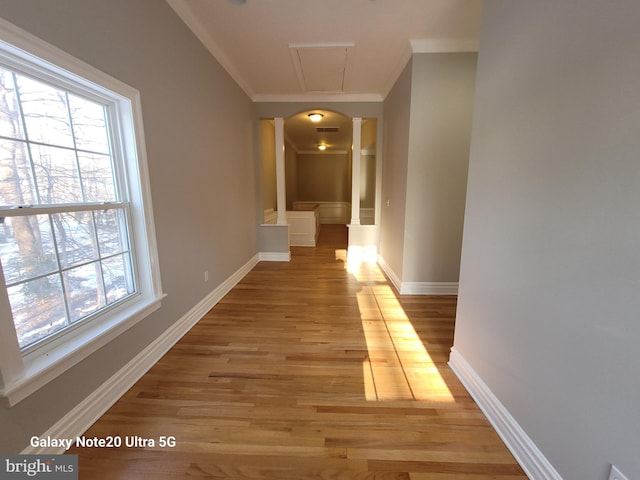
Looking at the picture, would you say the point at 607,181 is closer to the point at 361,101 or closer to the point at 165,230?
the point at 165,230

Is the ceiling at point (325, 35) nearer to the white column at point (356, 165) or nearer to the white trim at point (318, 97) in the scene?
the white trim at point (318, 97)

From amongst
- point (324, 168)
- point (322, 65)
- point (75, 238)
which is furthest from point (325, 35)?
point (324, 168)

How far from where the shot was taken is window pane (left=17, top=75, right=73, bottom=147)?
118 cm

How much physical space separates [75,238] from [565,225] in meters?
2.42

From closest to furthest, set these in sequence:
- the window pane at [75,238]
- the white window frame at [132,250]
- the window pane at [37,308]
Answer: the white window frame at [132,250], the window pane at [37,308], the window pane at [75,238]

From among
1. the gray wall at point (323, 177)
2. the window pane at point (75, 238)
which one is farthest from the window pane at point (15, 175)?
the gray wall at point (323, 177)

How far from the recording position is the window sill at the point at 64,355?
41.9 inches

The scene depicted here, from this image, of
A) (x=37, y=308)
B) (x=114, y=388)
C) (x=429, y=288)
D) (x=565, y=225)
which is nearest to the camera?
(x=565, y=225)

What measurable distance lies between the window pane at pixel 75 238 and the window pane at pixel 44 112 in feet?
1.30

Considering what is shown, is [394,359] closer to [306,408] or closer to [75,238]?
[306,408]

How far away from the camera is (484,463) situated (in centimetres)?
121

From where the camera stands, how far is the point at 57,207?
4.25ft

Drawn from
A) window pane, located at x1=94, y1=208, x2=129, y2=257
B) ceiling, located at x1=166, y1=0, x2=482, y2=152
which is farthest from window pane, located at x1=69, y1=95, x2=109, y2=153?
ceiling, located at x1=166, y1=0, x2=482, y2=152

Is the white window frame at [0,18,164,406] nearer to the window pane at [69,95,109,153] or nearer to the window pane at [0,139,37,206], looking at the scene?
the window pane at [69,95,109,153]
